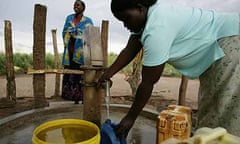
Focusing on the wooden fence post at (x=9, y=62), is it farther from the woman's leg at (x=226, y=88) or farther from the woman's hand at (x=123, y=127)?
the woman's leg at (x=226, y=88)

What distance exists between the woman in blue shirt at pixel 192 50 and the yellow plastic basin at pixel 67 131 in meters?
0.16

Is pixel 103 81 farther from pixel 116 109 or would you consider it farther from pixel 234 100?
pixel 116 109

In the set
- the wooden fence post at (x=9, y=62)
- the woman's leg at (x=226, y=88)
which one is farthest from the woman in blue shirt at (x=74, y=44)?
the woman's leg at (x=226, y=88)

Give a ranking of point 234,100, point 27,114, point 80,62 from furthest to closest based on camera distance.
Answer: point 80,62 → point 27,114 → point 234,100

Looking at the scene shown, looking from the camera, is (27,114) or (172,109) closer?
(172,109)

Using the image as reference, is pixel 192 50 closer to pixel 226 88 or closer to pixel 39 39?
pixel 226 88

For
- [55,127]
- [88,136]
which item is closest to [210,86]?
[88,136]

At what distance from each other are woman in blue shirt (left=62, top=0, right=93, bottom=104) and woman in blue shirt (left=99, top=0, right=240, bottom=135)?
112 inches

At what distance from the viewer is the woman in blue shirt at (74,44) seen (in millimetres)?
4594

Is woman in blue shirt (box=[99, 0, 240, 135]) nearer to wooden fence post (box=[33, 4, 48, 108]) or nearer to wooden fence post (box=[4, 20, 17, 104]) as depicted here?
wooden fence post (box=[33, 4, 48, 108])

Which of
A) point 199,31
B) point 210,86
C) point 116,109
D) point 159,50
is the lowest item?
point 116,109

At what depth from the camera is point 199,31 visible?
157 centimetres

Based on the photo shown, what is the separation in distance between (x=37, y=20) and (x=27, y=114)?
126 centimetres

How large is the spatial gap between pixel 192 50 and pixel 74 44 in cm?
333
